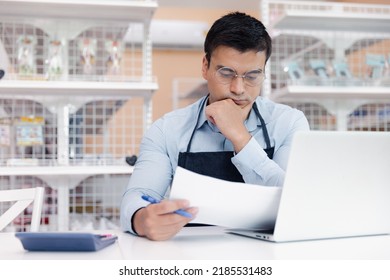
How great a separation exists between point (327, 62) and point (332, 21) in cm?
25

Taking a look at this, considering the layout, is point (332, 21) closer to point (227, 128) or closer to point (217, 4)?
point (217, 4)

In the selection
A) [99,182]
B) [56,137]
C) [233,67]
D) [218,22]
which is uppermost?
[218,22]

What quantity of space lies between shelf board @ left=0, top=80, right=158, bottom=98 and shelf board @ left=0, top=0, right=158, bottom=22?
0.41 metres

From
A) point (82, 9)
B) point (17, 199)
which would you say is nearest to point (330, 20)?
point (82, 9)

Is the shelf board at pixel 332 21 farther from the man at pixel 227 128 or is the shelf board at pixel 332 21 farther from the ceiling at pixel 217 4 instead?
the man at pixel 227 128

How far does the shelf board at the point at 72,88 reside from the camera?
2.95m

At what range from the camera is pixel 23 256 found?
37.1 inches

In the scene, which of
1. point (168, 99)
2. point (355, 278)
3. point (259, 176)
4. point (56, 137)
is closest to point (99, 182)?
point (56, 137)

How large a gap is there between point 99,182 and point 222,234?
92.9 inches

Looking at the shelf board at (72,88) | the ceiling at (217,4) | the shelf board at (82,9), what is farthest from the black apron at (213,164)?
the ceiling at (217,4)

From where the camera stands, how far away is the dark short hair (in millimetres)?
1620

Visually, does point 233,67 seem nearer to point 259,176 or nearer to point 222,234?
point 259,176

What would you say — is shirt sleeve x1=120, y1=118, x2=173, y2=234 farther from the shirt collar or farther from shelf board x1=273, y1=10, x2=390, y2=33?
shelf board x1=273, y1=10, x2=390, y2=33

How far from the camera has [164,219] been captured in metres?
1.08
